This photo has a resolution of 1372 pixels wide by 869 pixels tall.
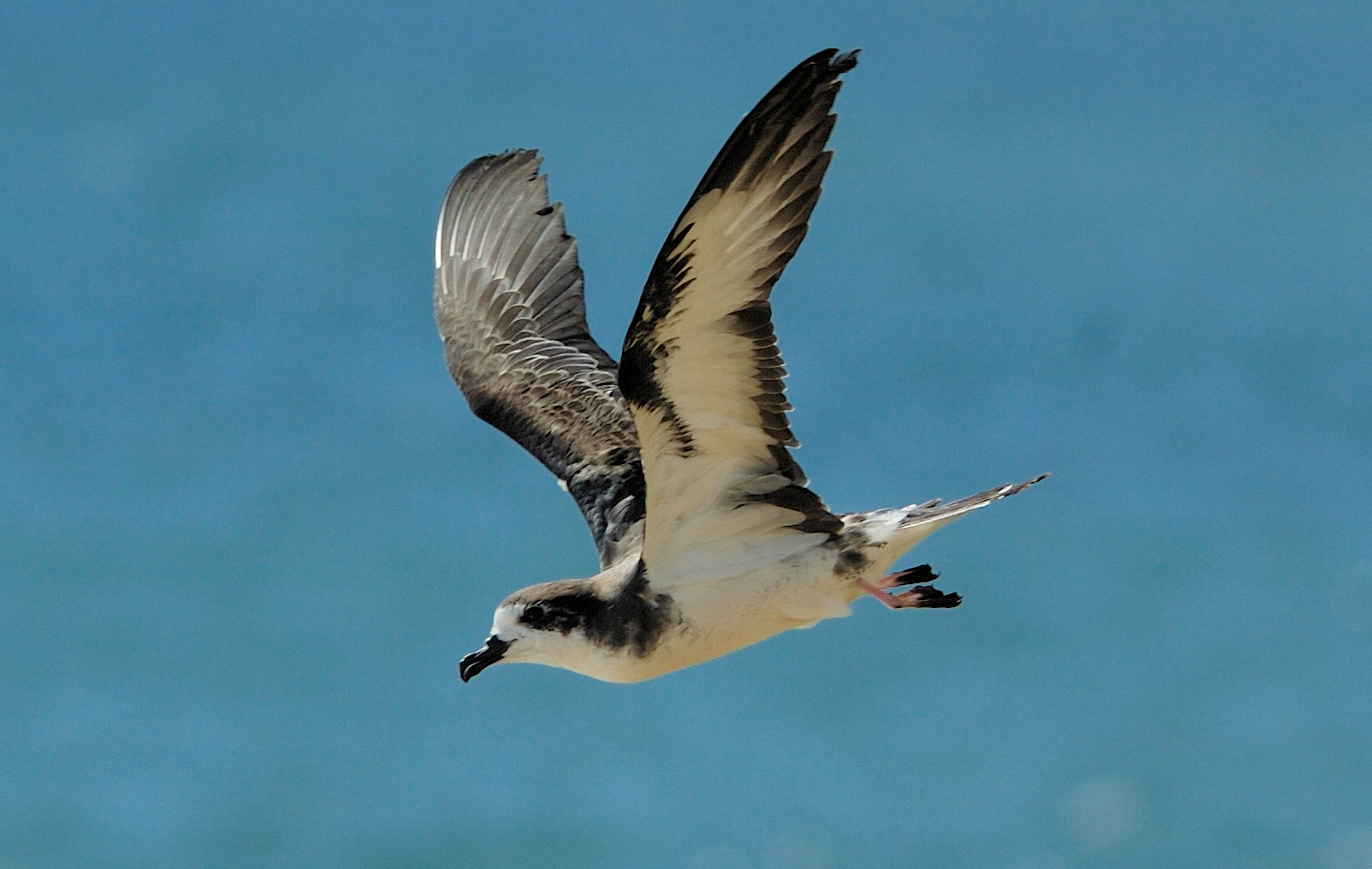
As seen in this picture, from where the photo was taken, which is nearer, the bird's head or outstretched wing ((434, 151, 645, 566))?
the bird's head

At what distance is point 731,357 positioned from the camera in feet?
20.9

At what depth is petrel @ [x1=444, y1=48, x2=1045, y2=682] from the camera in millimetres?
5902

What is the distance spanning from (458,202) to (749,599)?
3.87 m

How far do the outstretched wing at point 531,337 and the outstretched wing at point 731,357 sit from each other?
112 cm

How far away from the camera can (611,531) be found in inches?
317

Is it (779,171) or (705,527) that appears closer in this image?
(779,171)

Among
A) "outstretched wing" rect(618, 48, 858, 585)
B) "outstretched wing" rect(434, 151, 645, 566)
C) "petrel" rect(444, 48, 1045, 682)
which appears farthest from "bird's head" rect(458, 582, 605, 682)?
"outstretched wing" rect(434, 151, 645, 566)

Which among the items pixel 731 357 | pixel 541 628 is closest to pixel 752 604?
pixel 541 628

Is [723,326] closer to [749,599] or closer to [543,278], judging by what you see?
[749,599]

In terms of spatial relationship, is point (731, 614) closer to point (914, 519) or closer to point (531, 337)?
point (914, 519)

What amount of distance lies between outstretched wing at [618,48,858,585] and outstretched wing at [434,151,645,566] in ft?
3.66

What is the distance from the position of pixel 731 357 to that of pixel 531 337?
3235mm

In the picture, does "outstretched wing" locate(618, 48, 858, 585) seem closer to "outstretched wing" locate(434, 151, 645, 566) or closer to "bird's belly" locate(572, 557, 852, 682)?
"bird's belly" locate(572, 557, 852, 682)

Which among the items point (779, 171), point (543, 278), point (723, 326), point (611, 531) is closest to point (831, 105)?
point (779, 171)
